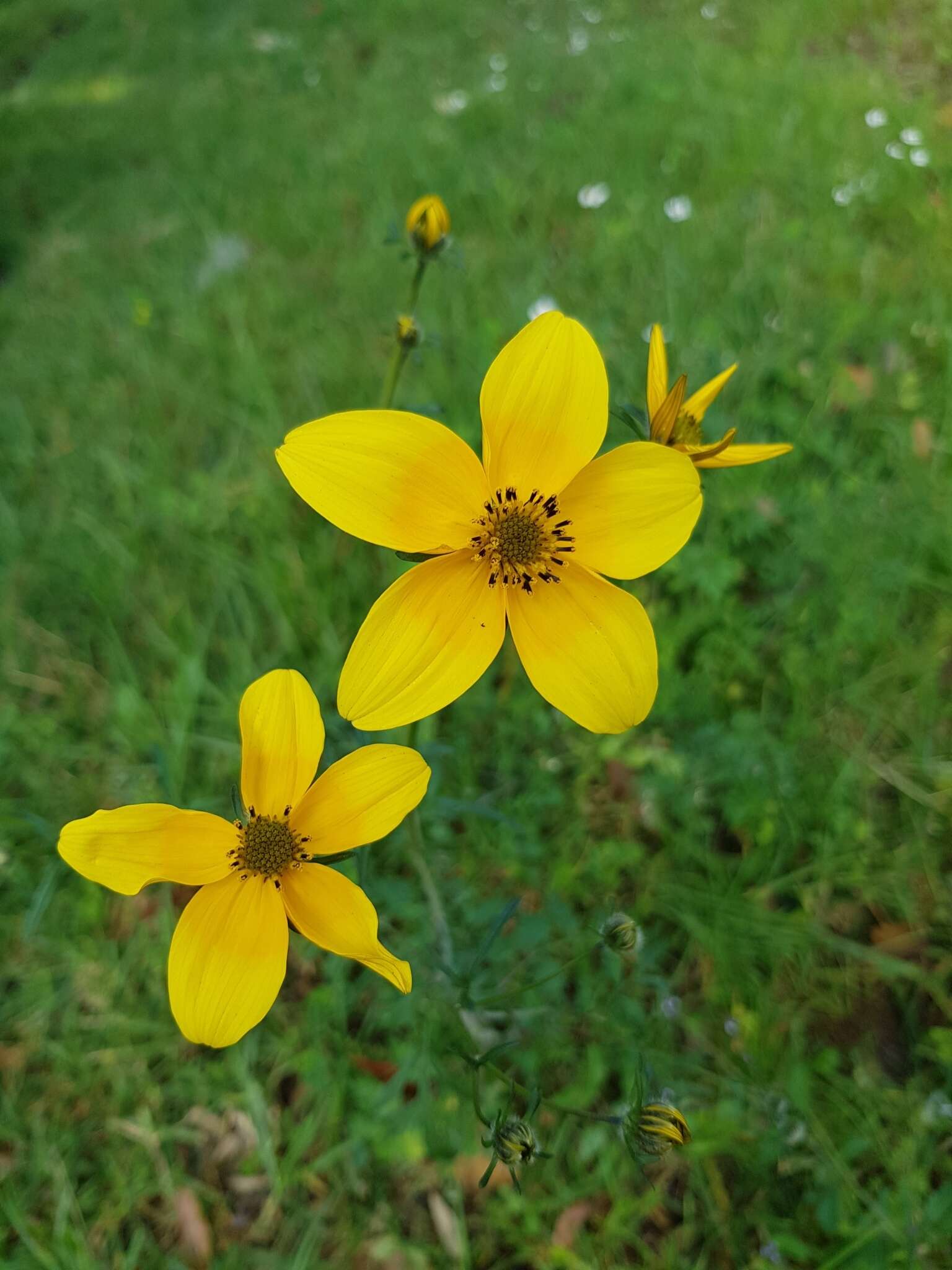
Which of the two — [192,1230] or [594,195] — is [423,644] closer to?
[192,1230]

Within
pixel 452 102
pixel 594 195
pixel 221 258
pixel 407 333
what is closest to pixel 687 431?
pixel 407 333

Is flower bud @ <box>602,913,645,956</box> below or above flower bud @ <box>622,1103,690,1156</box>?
above

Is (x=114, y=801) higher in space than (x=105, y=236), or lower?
lower

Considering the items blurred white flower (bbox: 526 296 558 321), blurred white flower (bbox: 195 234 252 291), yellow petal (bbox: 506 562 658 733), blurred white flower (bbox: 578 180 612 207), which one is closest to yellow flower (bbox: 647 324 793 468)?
yellow petal (bbox: 506 562 658 733)

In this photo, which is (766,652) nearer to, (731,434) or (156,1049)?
(731,434)

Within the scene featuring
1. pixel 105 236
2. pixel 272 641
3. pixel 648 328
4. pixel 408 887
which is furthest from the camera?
pixel 105 236

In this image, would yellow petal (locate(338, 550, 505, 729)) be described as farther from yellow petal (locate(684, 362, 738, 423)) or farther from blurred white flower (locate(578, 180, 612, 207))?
blurred white flower (locate(578, 180, 612, 207))

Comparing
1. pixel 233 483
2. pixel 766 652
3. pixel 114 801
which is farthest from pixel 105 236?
pixel 766 652
